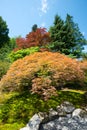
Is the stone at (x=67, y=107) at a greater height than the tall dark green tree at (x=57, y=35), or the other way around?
the tall dark green tree at (x=57, y=35)

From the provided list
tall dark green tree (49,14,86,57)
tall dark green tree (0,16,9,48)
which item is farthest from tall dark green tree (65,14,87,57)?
tall dark green tree (0,16,9,48)

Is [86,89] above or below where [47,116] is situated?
above

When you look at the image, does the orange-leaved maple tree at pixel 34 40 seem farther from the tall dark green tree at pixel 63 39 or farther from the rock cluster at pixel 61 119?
the rock cluster at pixel 61 119

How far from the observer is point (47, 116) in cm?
1022

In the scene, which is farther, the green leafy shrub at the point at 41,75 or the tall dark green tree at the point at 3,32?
the tall dark green tree at the point at 3,32

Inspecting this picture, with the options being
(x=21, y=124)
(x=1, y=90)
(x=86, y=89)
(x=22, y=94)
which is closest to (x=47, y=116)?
(x=21, y=124)

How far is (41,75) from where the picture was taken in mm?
10812

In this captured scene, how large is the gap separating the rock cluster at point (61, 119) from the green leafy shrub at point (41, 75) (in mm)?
754

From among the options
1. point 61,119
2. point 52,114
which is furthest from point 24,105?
point 61,119

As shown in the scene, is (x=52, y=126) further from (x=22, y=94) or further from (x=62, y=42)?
(x=62, y=42)

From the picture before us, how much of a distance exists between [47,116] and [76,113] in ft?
4.12

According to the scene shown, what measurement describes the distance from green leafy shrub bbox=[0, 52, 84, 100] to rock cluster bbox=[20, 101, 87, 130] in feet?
2.47

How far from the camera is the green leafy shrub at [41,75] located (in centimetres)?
1054

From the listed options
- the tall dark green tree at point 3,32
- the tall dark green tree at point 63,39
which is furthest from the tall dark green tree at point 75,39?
the tall dark green tree at point 3,32
